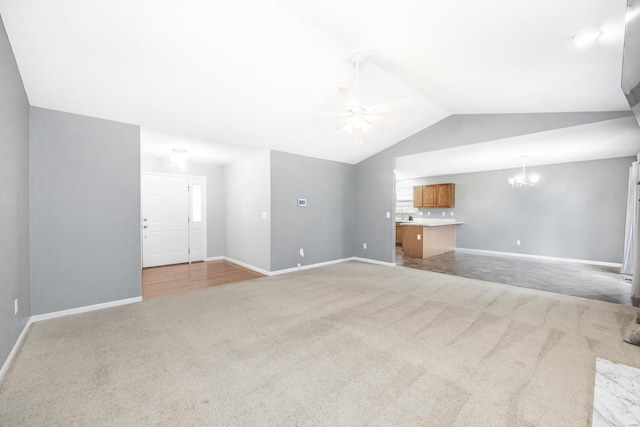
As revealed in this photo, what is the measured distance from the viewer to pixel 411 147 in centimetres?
559

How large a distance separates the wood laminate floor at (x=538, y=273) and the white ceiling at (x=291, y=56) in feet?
9.27

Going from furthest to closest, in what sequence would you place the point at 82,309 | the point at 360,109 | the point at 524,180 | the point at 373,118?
1. the point at 524,180
2. the point at 82,309
3. the point at 373,118
4. the point at 360,109

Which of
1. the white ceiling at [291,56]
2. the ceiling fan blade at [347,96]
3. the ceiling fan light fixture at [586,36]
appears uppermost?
the white ceiling at [291,56]

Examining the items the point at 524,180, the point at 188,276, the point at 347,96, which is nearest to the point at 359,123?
the point at 347,96

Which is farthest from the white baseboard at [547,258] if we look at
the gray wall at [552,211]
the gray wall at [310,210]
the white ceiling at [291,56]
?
the white ceiling at [291,56]

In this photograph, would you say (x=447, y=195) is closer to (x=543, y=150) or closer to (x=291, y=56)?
(x=543, y=150)

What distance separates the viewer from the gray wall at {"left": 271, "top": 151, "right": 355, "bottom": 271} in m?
5.20

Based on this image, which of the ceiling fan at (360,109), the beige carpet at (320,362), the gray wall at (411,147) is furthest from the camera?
the gray wall at (411,147)

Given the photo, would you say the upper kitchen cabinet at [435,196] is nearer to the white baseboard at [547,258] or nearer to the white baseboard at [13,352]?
the white baseboard at [547,258]

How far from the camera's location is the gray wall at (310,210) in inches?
205

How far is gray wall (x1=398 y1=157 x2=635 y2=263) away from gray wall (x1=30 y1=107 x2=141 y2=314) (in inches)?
342

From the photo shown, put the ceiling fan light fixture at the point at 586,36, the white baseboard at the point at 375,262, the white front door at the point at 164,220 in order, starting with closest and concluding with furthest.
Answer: the ceiling fan light fixture at the point at 586,36 < the white front door at the point at 164,220 < the white baseboard at the point at 375,262

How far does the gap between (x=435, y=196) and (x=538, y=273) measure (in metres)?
3.95

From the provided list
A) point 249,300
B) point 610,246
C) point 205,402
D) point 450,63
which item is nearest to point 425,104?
point 450,63
